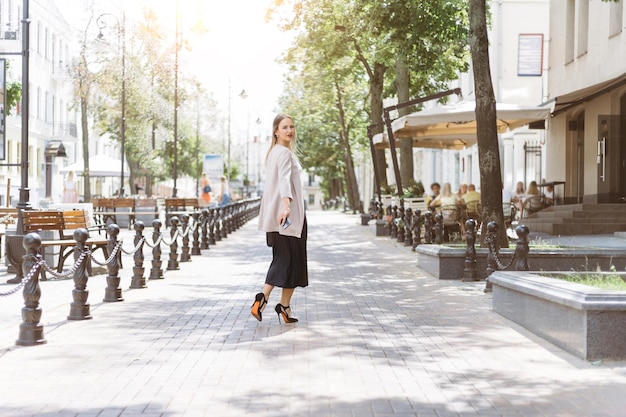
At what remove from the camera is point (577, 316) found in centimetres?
750

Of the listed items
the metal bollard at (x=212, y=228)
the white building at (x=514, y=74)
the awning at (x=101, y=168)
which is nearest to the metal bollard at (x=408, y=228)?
the metal bollard at (x=212, y=228)

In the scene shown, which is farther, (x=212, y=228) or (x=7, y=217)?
(x=212, y=228)

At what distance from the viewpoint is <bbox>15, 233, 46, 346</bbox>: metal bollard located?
802 centimetres

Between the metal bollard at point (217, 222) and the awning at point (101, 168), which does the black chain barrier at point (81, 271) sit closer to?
the metal bollard at point (217, 222)

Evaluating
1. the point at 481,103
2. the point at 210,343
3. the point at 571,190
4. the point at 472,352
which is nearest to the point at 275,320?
the point at 210,343

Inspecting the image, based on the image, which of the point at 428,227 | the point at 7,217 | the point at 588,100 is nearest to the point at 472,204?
the point at 428,227

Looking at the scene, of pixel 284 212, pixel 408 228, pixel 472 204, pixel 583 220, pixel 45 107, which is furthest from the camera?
pixel 45 107

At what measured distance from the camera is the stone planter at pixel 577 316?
729cm

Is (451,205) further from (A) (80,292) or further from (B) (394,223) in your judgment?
(A) (80,292)

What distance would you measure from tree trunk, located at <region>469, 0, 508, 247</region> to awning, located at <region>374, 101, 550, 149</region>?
5.05 metres

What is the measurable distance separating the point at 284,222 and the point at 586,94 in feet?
57.8

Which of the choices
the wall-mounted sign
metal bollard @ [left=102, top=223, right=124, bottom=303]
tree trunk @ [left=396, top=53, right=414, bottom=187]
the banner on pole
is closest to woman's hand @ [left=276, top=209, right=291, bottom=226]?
metal bollard @ [left=102, top=223, right=124, bottom=303]

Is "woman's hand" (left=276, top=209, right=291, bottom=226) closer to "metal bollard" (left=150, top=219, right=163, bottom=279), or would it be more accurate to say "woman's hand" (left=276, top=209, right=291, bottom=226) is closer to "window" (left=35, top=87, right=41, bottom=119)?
"metal bollard" (left=150, top=219, right=163, bottom=279)

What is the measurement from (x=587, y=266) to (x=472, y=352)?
5.65m
